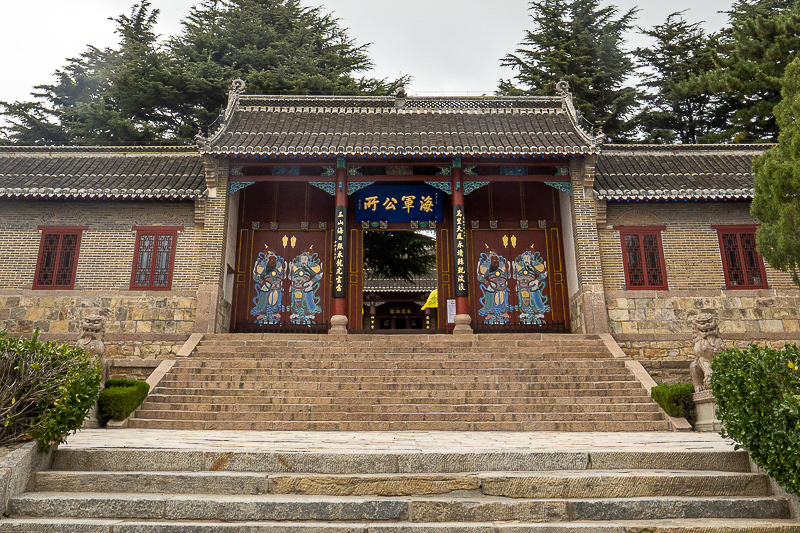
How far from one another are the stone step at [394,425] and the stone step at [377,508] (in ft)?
12.1

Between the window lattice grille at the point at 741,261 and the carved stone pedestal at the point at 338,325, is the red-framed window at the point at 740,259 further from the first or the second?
the carved stone pedestal at the point at 338,325

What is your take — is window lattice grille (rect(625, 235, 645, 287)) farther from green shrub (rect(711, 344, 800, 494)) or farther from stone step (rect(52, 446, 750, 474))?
green shrub (rect(711, 344, 800, 494))

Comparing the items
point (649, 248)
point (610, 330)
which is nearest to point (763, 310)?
point (649, 248)

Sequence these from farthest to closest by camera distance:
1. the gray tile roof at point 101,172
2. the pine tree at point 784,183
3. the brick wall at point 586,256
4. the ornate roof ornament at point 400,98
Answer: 1. the ornate roof ornament at point 400,98
2. the gray tile roof at point 101,172
3. the brick wall at point 586,256
4. the pine tree at point 784,183

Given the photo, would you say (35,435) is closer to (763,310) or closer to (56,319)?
(56,319)

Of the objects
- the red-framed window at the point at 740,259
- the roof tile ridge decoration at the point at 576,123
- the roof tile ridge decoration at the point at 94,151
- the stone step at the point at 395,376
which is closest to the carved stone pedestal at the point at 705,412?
the stone step at the point at 395,376

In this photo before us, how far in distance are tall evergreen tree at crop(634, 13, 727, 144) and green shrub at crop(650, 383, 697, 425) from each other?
15.6m

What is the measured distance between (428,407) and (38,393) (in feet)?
16.5

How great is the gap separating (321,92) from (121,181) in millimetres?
9049

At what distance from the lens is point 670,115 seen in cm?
2175

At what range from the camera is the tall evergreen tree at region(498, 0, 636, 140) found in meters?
21.7

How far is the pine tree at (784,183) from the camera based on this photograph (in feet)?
29.8

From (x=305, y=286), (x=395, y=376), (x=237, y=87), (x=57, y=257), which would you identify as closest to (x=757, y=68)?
(x=305, y=286)

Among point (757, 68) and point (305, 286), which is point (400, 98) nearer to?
point (305, 286)
